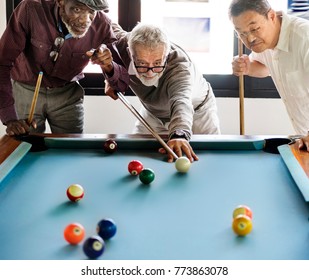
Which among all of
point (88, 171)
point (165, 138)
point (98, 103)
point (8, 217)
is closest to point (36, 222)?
point (8, 217)

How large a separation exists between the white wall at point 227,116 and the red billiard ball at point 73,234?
9.12ft

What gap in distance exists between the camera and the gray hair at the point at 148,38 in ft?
8.21

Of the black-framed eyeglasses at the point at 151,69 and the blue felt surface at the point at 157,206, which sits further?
the black-framed eyeglasses at the point at 151,69

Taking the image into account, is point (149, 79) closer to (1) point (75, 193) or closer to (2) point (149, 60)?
(2) point (149, 60)

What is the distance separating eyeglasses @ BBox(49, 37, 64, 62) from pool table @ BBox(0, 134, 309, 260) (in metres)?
0.56

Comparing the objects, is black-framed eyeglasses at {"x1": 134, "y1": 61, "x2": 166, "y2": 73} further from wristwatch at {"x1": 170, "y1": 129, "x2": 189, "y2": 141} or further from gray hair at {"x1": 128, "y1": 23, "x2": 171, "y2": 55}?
wristwatch at {"x1": 170, "y1": 129, "x2": 189, "y2": 141}

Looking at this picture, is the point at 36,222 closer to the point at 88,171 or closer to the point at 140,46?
the point at 88,171

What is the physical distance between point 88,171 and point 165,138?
492 millimetres

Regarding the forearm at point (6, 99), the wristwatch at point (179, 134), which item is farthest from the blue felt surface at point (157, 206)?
the forearm at point (6, 99)

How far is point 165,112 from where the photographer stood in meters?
2.99

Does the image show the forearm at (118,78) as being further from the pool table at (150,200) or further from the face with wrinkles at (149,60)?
the pool table at (150,200)

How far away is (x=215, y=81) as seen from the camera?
4250 millimetres

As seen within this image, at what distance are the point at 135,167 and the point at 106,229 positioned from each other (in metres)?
0.61

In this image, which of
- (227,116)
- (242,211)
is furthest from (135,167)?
(227,116)
